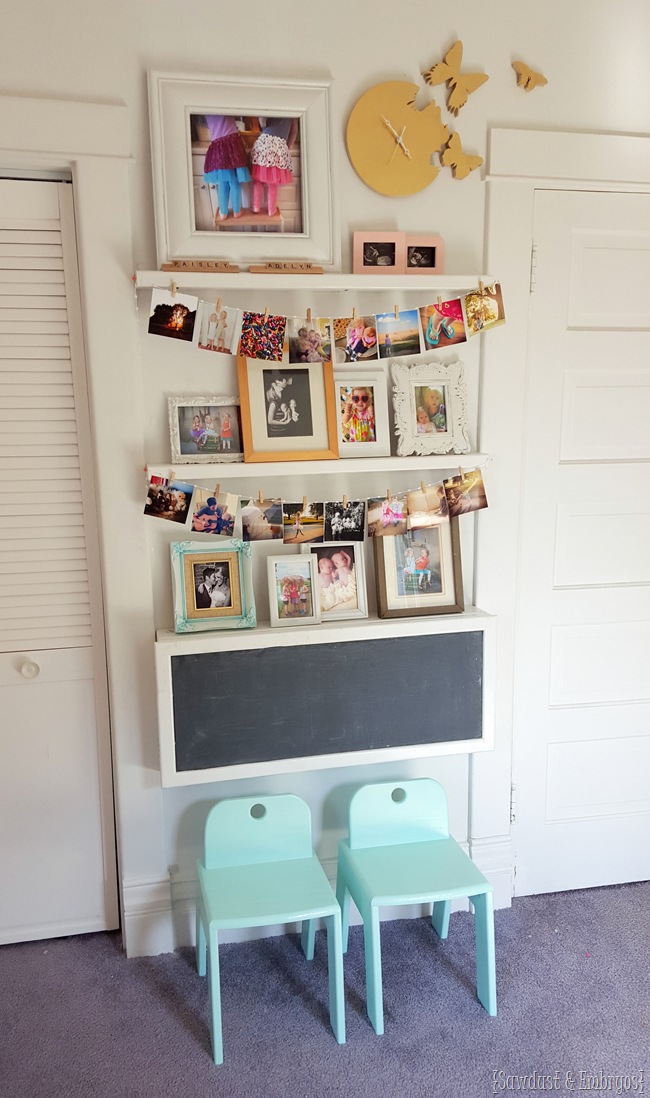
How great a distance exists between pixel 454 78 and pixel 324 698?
151cm

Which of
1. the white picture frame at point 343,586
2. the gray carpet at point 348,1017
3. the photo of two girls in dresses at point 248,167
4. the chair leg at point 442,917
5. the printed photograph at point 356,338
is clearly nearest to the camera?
the gray carpet at point 348,1017

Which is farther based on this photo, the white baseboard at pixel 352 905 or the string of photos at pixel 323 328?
the white baseboard at pixel 352 905

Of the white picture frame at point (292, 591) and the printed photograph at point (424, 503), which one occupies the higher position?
the printed photograph at point (424, 503)

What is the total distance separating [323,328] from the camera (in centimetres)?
186

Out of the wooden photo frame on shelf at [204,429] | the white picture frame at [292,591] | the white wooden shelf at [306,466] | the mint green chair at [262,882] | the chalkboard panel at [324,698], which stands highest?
the wooden photo frame on shelf at [204,429]

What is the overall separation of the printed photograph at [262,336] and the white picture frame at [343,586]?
18.9 inches

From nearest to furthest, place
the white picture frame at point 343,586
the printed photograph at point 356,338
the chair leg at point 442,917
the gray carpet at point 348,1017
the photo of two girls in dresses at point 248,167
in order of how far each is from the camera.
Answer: the gray carpet at point 348,1017
the photo of two girls in dresses at point 248,167
the printed photograph at point 356,338
the white picture frame at point 343,586
the chair leg at point 442,917

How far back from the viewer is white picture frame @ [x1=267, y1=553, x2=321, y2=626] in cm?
194

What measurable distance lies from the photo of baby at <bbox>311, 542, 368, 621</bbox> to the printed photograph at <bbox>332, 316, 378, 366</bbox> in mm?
464

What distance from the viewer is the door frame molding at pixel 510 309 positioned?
1925mm

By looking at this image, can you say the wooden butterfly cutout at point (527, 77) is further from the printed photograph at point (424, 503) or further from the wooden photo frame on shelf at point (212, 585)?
the wooden photo frame on shelf at point (212, 585)

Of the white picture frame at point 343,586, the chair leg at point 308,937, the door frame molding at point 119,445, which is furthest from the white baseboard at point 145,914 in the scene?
the white picture frame at point 343,586

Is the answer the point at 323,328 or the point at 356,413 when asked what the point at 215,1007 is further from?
the point at 323,328

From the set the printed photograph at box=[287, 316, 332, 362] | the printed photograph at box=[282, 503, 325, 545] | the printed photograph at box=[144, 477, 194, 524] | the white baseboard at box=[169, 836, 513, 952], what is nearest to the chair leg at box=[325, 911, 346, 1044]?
the white baseboard at box=[169, 836, 513, 952]
